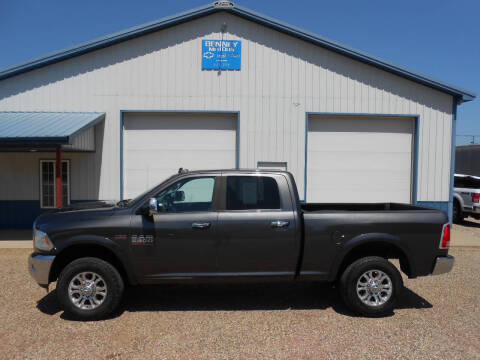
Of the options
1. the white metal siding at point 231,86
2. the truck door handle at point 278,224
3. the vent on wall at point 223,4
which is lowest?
the truck door handle at point 278,224

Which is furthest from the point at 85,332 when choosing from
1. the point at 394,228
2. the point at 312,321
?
the point at 394,228

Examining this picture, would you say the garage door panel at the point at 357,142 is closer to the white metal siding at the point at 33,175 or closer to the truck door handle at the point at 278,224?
the white metal siding at the point at 33,175

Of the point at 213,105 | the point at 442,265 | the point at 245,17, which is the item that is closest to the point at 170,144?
the point at 213,105

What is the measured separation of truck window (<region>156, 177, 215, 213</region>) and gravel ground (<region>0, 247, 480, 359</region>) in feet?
4.62

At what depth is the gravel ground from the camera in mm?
3836

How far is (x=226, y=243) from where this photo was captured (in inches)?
187

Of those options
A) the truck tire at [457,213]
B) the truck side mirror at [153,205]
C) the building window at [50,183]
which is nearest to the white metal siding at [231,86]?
the building window at [50,183]

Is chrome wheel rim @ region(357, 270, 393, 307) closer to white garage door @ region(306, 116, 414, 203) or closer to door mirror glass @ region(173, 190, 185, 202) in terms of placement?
door mirror glass @ region(173, 190, 185, 202)

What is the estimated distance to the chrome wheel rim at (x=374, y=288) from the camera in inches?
189

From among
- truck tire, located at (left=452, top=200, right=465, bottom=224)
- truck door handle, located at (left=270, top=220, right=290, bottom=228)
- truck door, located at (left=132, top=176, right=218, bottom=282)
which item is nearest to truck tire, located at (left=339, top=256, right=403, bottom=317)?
truck door handle, located at (left=270, top=220, right=290, bottom=228)

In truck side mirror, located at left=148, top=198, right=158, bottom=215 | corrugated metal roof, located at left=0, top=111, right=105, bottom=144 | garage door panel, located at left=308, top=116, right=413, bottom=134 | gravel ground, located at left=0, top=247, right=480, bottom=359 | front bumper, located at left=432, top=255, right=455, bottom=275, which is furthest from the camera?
garage door panel, located at left=308, top=116, right=413, bottom=134

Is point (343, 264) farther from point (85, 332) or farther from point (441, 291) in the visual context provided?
point (85, 332)

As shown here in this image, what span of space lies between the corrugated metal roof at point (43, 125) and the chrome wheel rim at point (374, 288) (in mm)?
7333

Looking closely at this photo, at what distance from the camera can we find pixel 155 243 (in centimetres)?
469
